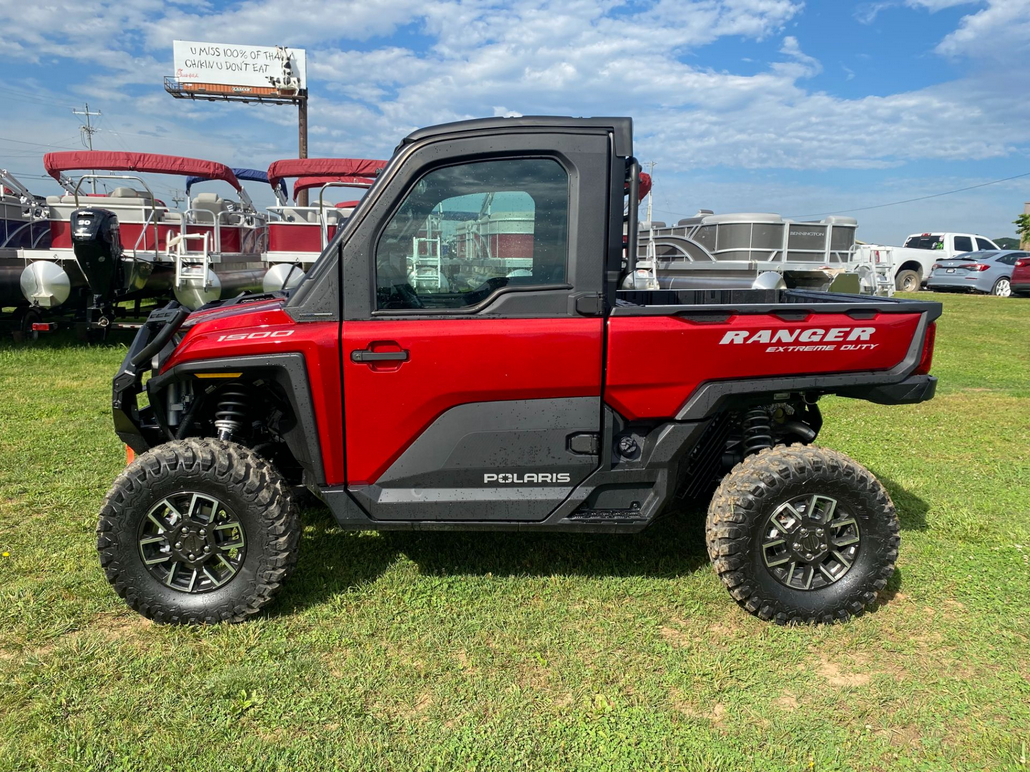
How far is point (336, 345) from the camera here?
3053 millimetres

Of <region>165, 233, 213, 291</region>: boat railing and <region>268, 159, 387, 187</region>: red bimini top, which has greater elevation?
<region>268, 159, 387, 187</region>: red bimini top

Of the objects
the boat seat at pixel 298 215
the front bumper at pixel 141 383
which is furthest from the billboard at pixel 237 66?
the front bumper at pixel 141 383

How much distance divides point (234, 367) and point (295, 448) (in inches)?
17.3

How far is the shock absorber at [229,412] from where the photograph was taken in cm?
344

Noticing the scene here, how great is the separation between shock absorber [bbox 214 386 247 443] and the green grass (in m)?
0.83

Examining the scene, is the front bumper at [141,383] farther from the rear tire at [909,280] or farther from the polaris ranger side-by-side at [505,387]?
the rear tire at [909,280]

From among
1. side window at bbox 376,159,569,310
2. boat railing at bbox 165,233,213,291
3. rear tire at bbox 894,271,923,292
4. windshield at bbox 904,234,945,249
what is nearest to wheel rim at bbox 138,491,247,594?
side window at bbox 376,159,569,310

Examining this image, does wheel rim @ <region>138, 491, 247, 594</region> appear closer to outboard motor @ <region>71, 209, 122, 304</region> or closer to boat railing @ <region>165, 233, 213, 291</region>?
outboard motor @ <region>71, 209, 122, 304</region>

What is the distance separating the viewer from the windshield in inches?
864

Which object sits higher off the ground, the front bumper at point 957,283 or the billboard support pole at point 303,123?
the billboard support pole at point 303,123

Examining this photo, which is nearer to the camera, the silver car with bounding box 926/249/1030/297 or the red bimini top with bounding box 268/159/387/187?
the red bimini top with bounding box 268/159/387/187

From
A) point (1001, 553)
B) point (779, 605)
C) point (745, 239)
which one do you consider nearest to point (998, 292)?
point (745, 239)

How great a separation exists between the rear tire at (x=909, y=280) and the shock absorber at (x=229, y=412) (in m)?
22.1

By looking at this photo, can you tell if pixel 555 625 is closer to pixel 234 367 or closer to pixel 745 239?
pixel 234 367
